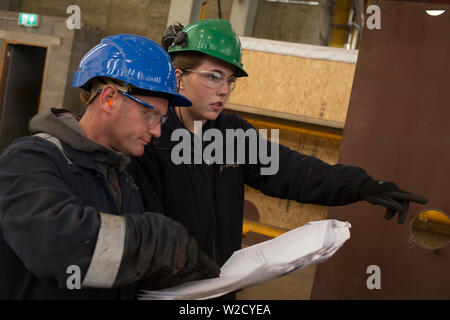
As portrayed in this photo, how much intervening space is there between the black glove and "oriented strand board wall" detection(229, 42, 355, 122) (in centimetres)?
215

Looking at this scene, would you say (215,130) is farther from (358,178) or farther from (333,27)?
(333,27)

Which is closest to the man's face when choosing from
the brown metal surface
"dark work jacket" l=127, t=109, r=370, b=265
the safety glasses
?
the safety glasses

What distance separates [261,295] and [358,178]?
2.23m

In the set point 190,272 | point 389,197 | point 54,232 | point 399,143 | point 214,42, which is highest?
point 214,42

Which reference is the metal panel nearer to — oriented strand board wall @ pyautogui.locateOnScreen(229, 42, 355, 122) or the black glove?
oriented strand board wall @ pyautogui.locateOnScreen(229, 42, 355, 122)

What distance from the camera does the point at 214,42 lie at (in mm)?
2031

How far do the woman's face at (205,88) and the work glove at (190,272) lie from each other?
94 centimetres

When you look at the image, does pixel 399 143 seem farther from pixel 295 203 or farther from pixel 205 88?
pixel 295 203

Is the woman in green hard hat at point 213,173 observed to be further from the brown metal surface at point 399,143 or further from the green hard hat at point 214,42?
the brown metal surface at point 399,143

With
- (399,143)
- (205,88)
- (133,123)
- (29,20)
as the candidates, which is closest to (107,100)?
(133,123)

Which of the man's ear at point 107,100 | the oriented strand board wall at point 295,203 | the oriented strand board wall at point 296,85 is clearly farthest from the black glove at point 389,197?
the oriented strand board wall at point 295,203

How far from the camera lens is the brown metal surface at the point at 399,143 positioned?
259 centimetres

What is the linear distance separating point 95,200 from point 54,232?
284mm
